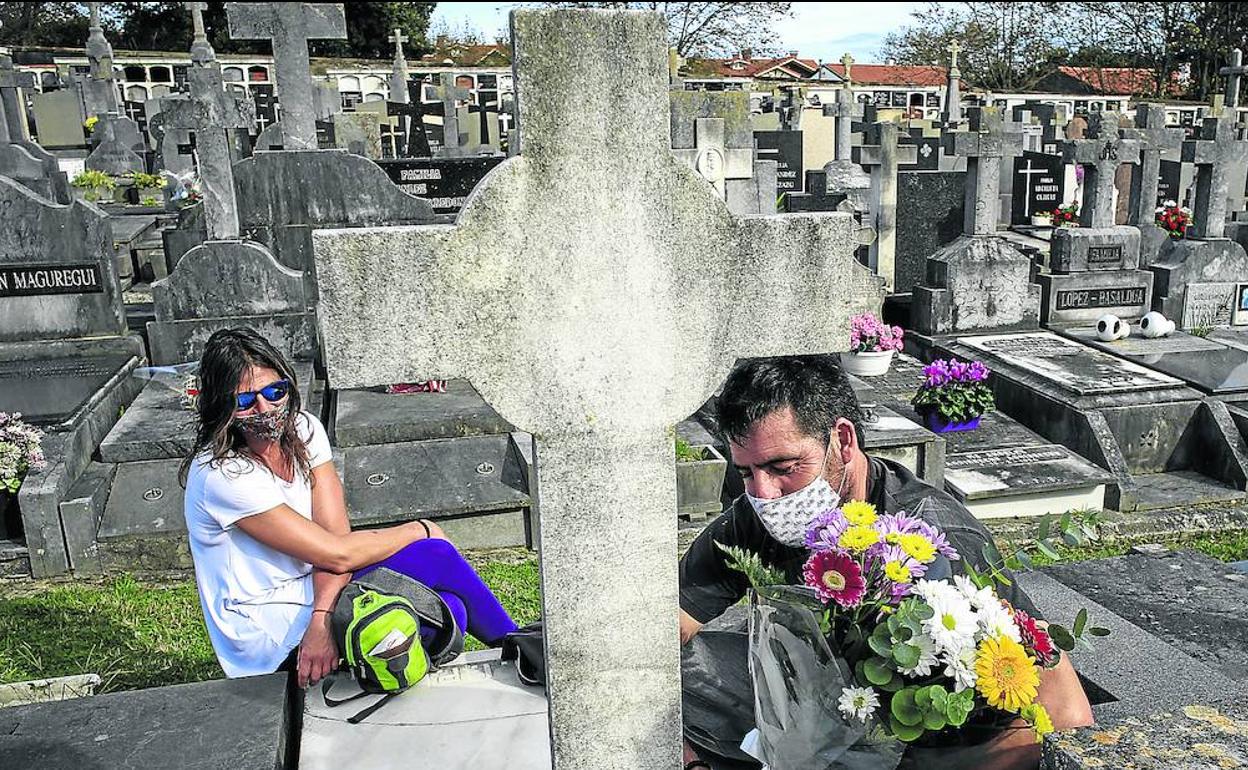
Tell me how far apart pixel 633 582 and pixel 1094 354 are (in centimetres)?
705

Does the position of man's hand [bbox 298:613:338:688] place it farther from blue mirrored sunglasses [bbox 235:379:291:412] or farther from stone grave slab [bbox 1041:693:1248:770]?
stone grave slab [bbox 1041:693:1248:770]

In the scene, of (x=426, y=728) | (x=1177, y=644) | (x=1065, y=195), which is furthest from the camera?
(x=1065, y=195)

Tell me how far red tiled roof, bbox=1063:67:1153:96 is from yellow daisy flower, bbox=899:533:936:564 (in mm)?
43941

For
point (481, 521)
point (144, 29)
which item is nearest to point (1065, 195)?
point (481, 521)

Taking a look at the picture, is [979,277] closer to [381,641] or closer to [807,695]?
[381,641]

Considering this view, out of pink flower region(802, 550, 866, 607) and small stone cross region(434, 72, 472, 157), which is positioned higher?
small stone cross region(434, 72, 472, 157)

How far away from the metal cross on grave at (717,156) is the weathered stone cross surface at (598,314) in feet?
24.9

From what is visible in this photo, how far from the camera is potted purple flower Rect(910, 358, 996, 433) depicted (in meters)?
6.66

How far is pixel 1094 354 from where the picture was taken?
25.6 feet

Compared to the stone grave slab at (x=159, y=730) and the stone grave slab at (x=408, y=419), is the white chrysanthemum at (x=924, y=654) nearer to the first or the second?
the stone grave slab at (x=159, y=730)

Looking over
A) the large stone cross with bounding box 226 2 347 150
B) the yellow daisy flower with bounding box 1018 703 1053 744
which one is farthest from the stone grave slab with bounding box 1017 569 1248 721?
the large stone cross with bounding box 226 2 347 150

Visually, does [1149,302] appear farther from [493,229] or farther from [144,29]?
[144,29]

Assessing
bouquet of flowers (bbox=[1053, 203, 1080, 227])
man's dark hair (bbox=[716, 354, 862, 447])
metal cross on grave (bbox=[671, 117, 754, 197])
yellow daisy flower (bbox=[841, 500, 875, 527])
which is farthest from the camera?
bouquet of flowers (bbox=[1053, 203, 1080, 227])

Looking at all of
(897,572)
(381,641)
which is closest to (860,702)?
(897,572)
